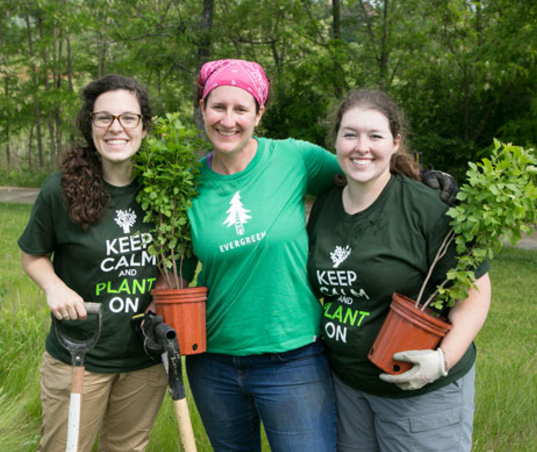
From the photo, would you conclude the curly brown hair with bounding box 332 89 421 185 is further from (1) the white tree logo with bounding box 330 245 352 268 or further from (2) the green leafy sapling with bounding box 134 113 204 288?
(2) the green leafy sapling with bounding box 134 113 204 288

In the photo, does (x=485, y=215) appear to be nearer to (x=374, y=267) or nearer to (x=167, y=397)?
(x=374, y=267)

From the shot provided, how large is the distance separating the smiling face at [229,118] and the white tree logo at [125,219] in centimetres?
50

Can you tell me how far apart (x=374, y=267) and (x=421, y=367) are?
1.31 feet

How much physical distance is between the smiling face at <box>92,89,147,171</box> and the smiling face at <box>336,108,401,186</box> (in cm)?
91

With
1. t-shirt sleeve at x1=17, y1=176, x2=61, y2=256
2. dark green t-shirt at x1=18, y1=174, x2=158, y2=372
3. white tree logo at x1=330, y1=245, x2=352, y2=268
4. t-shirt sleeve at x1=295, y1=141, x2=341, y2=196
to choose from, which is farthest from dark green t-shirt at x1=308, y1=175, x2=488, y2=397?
t-shirt sleeve at x1=17, y1=176, x2=61, y2=256

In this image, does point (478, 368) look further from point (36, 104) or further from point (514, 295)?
point (36, 104)

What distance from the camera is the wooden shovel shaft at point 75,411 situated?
229 centimetres

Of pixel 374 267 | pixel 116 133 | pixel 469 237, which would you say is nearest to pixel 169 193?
pixel 116 133

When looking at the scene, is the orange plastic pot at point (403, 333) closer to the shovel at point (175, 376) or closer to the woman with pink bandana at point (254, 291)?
the woman with pink bandana at point (254, 291)

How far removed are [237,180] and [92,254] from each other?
696mm

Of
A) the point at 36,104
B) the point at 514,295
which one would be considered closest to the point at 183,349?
the point at 514,295

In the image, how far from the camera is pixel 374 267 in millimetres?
2227

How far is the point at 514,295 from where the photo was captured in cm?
766

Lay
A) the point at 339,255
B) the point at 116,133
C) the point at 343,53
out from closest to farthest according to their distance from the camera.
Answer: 1. the point at 339,255
2. the point at 116,133
3. the point at 343,53
